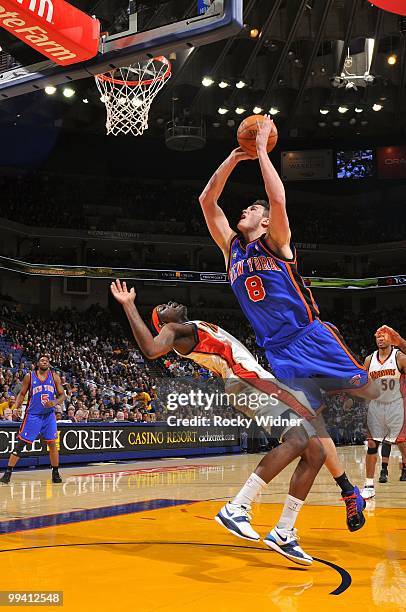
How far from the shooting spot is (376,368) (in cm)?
938

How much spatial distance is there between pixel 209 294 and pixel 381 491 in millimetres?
27359

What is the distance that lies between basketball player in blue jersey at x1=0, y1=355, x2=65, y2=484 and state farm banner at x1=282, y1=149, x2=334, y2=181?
24.5m

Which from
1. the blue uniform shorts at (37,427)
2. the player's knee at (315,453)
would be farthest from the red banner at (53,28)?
the blue uniform shorts at (37,427)

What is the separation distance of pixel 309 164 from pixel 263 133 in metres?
29.2

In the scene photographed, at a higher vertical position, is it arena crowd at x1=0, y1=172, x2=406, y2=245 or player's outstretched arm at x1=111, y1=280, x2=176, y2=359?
arena crowd at x1=0, y1=172, x2=406, y2=245

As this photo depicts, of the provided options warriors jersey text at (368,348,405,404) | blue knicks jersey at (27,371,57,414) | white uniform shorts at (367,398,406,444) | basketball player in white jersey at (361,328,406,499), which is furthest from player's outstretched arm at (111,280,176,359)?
blue knicks jersey at (27,371,57,414)

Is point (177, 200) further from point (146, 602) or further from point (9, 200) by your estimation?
point (146, 602)

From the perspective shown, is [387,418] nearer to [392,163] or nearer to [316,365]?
[316,365]

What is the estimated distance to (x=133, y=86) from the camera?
1259cm

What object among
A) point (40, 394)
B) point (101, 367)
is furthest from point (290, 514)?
point (101, 367)

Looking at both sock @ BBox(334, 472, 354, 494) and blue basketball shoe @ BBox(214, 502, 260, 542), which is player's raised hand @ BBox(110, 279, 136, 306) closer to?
blue basketball shoe @ BBox(214, 502, 260, 542)

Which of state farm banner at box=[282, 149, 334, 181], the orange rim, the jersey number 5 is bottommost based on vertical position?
the jersey number 5

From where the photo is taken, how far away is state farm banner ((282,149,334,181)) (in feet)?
109

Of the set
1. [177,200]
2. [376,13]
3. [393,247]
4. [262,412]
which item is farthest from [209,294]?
[262,412]
